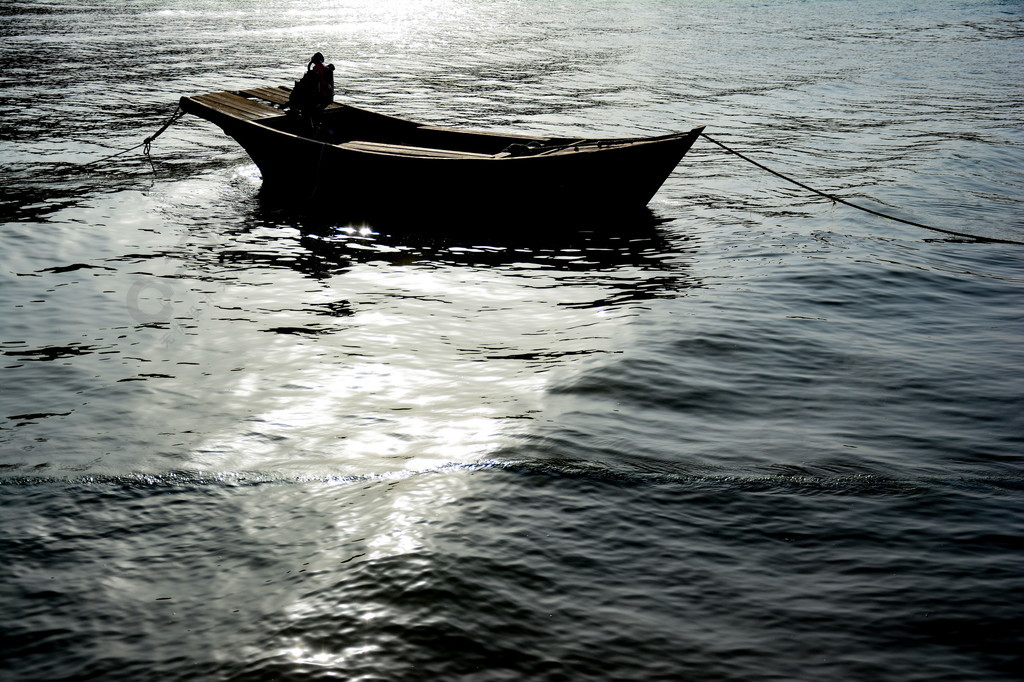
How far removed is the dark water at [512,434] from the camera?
15.9 ft

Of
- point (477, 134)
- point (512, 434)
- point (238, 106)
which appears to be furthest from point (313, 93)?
point (512, 434)

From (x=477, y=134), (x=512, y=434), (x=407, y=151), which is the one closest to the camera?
(x=512, y=434)

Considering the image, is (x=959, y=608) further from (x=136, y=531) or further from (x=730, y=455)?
(x=136, y=531)

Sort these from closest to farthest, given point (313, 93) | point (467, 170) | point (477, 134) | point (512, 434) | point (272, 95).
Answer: point (512, 434), point (467, 170), point (477, 134), point (313, 93), point (272, 95)

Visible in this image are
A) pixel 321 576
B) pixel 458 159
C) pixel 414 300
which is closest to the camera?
pixel 321 576

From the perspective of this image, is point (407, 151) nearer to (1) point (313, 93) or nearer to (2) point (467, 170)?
(2) point (467, 170)

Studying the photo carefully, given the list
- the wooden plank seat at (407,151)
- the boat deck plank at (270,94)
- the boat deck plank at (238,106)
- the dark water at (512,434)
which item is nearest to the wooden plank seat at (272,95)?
the boat deck plank at (270,94)

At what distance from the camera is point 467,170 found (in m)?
13.1

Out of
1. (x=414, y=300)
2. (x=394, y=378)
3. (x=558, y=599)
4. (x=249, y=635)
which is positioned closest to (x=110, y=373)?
(x=394, y=378)

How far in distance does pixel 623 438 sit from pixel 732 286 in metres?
4.76

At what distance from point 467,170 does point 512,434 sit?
683 centimetres

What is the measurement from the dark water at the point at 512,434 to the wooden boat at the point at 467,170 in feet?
1.34

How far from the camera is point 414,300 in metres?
10.6

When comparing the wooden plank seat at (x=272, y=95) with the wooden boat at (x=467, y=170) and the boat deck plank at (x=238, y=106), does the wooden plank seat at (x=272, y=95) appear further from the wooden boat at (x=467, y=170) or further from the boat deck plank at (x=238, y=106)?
the wooden boat at (x=467, y=170)
